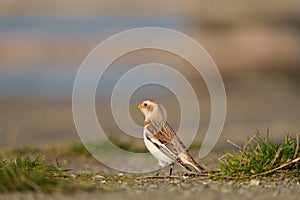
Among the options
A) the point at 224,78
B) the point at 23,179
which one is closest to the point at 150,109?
the point at 23,179

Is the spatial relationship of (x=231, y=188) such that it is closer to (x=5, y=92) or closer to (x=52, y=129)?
(x=52, y=129)

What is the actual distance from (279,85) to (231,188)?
11763mm

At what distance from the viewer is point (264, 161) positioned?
24.2ft

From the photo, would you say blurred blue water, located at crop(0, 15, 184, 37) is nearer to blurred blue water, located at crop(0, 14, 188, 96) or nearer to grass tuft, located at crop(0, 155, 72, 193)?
blurred blue water, located at crop(0, 14, 188, 96)

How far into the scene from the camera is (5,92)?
19.8 meters

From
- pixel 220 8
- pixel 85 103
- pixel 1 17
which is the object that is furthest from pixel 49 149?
pixel 1 17

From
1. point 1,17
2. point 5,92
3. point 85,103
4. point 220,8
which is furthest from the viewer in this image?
point 1,17

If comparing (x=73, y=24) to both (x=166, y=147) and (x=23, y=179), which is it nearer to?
(x=166, y=147)

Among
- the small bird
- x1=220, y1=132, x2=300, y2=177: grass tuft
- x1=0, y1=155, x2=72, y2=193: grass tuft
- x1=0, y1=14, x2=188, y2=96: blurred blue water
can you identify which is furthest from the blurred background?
x1=220, y1=132, x2=300, y2=177: grass tuft

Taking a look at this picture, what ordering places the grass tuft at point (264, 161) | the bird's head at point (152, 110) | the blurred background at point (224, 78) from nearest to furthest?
the grass tuft at point (264, 161)
the bird's head at point (152, 110)
the blurred background at point (224, 78)

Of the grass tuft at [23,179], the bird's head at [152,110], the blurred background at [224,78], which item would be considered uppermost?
the blurred background at [224,78]

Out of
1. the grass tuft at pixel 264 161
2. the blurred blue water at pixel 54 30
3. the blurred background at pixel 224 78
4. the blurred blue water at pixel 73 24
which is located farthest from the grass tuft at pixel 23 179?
the blurred blue water at pixel 73 24

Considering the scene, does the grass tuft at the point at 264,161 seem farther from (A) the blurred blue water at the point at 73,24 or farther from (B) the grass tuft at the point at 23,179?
(A) the blurred blue water at the point at 73,24

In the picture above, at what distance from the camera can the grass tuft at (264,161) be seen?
24.0ft
